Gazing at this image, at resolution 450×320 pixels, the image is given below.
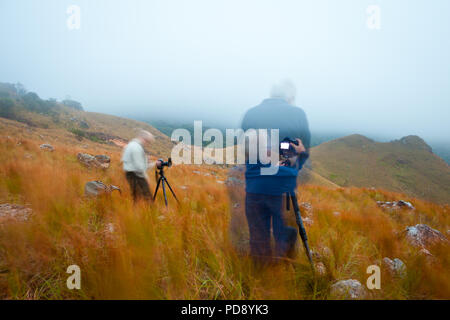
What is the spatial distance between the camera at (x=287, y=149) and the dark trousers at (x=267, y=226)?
0.42m

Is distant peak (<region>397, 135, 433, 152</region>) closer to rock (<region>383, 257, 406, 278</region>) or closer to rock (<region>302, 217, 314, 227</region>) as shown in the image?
rock (<region>302, 217, 314, 227</region>)

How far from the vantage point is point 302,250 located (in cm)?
185

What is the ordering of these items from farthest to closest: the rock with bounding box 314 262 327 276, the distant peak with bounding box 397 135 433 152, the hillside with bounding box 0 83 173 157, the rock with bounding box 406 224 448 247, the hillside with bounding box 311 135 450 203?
the distant peak with bounding box 397 135 433 152 < the hillside with bounding box 311 135 450 203 < the hillside with bounding box 0 83 173 157 < the rock with bounding box 406 224 448 247 < the rock with bounding box 314 262 327 276

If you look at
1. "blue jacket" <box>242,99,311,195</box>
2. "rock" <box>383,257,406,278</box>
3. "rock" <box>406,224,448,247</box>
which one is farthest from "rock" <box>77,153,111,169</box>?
"rock" <box>406,224,448,247</box>

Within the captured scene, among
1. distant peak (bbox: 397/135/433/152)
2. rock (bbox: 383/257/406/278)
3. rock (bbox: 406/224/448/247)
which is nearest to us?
rock (bbox: 383/257/406/278)

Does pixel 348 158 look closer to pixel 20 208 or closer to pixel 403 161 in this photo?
pixel 403 161

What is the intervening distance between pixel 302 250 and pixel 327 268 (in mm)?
307

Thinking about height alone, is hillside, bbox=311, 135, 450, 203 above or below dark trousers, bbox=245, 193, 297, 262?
below

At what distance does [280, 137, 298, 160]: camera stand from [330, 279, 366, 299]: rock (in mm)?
1211

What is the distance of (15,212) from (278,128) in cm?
322

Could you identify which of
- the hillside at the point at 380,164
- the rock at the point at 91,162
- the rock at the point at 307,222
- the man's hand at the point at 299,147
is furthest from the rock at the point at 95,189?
the hillside at the point at 380,164

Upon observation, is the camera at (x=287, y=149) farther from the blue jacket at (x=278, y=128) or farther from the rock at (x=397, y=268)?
the rock at (x=397, y=268)

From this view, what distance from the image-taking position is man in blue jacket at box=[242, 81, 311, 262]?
162cm

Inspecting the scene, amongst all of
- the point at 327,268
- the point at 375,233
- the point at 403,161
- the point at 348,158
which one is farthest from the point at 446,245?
the point at 403,161
